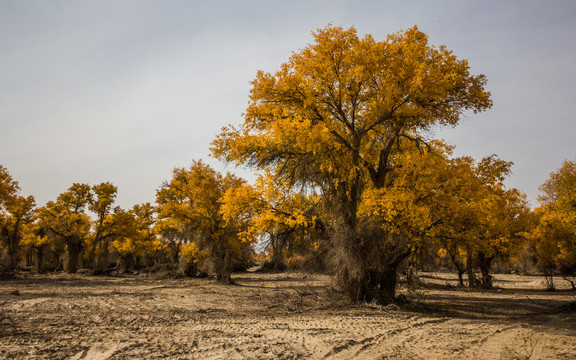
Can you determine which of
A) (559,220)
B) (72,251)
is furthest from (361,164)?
(72,251)

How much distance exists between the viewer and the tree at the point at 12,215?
88.1 feet

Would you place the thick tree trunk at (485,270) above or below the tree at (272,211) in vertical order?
below

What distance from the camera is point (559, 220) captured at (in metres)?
25.2

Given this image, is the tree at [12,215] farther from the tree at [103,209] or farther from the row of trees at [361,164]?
the row of trees at [361,164]

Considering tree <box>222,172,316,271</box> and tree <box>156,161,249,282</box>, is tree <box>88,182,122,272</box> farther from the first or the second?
tree <box>222,172,316,271</box>

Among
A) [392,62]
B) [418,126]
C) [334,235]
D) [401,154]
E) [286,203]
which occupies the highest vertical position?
[392,62]

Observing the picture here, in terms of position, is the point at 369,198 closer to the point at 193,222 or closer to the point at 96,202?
the point at 193,222

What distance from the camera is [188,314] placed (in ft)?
32.1

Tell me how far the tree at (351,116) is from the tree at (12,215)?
23575 millimetres

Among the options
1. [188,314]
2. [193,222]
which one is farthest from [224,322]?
[193,222]

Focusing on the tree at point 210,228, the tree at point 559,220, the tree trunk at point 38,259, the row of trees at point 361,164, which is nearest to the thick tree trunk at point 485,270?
the tree at point 559,220

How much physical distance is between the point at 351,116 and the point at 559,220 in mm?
21434

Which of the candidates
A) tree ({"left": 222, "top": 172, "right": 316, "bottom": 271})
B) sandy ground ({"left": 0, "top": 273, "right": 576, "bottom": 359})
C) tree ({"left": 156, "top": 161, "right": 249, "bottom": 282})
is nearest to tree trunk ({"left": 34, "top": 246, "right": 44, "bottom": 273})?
tree ({"left": 156, "top": 161, "right": 249, "bottom": 282})

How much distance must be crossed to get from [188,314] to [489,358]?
7403 mm
